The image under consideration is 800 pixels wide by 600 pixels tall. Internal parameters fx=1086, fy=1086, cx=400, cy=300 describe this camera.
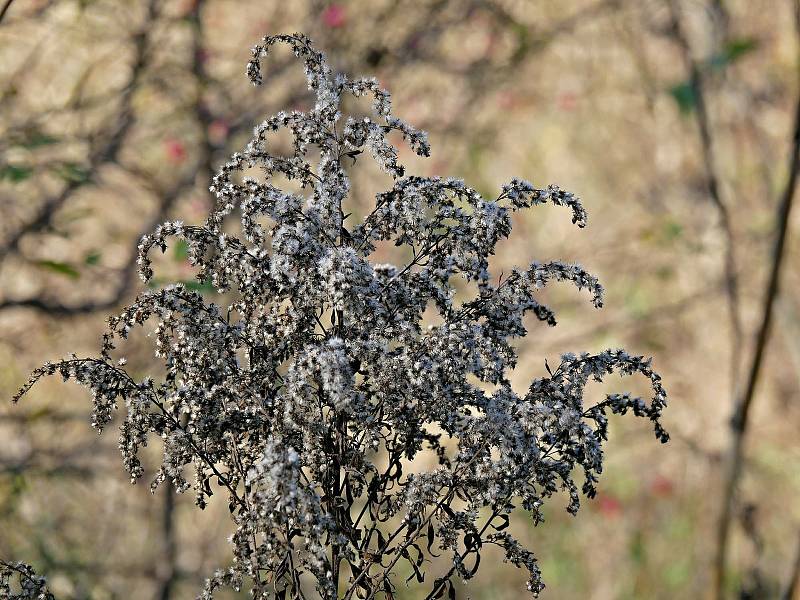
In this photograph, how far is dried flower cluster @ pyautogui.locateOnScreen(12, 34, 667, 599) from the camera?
1846 mm

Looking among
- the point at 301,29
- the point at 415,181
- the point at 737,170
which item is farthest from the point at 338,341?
the point at 737,170

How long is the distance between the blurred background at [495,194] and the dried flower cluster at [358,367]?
1.71 feet

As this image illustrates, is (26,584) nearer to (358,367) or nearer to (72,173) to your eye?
(358,367)

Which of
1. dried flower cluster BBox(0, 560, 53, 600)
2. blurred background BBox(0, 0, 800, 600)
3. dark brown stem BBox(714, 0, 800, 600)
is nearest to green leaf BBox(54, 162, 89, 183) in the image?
blurred background BBox(0, 0, 800, 600)

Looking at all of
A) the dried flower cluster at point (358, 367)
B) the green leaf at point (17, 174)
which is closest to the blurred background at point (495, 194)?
the green leaf at point (17, 174)

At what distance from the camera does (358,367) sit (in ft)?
6.28

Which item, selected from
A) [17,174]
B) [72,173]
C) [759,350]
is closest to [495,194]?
[72,173]

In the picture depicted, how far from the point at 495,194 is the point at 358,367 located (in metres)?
4.44

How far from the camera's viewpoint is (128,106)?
19.3 ft

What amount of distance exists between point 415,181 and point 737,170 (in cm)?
773

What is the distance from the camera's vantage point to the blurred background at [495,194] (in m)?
5.31

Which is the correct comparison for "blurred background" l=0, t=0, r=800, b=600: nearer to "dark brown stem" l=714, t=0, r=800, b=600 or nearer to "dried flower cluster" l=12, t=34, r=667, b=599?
"dark brown stem" l=714, t=0, r=800, b=600

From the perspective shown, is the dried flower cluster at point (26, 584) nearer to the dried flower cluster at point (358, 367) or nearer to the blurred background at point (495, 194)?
the dried flower cluster at point (358, 367)

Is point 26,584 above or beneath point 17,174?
beneath
